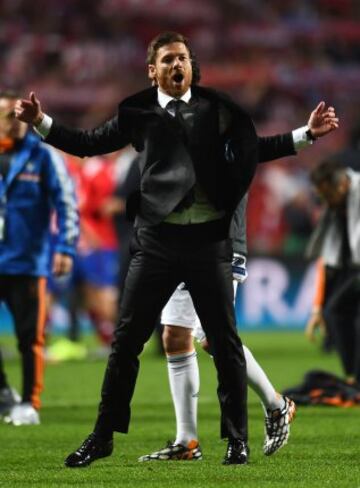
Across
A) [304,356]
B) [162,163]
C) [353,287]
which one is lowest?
[304,356]

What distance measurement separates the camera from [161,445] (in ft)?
22.8

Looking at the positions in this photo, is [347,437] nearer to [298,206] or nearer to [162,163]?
[162,163]

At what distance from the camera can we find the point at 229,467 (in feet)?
19.0

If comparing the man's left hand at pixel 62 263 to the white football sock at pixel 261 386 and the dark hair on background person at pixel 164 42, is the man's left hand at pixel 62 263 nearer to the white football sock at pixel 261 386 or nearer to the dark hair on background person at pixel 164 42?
the white football sock at pixel 261 386

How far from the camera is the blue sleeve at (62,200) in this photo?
26.9 ft

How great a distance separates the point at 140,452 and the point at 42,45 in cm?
2100

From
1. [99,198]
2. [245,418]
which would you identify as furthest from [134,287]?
[99,198]

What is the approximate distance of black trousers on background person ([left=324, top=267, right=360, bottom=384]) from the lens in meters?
9.83

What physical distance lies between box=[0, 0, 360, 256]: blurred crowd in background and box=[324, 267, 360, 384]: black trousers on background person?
14.5 meters

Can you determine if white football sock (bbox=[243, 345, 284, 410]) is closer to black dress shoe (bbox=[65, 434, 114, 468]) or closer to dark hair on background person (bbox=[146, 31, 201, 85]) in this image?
black dress shoe (bbox=[65, 434, 114, 468])

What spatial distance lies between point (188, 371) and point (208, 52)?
21669 millimetres

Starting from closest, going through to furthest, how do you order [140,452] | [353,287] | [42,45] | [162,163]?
[162,163], [140,452], [353,287], [42,45]

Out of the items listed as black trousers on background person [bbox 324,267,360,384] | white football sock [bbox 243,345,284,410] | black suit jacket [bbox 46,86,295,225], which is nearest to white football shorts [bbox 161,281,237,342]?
white football sock [bbox 243,345,284,410]

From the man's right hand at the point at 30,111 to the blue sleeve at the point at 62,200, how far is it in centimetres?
246
